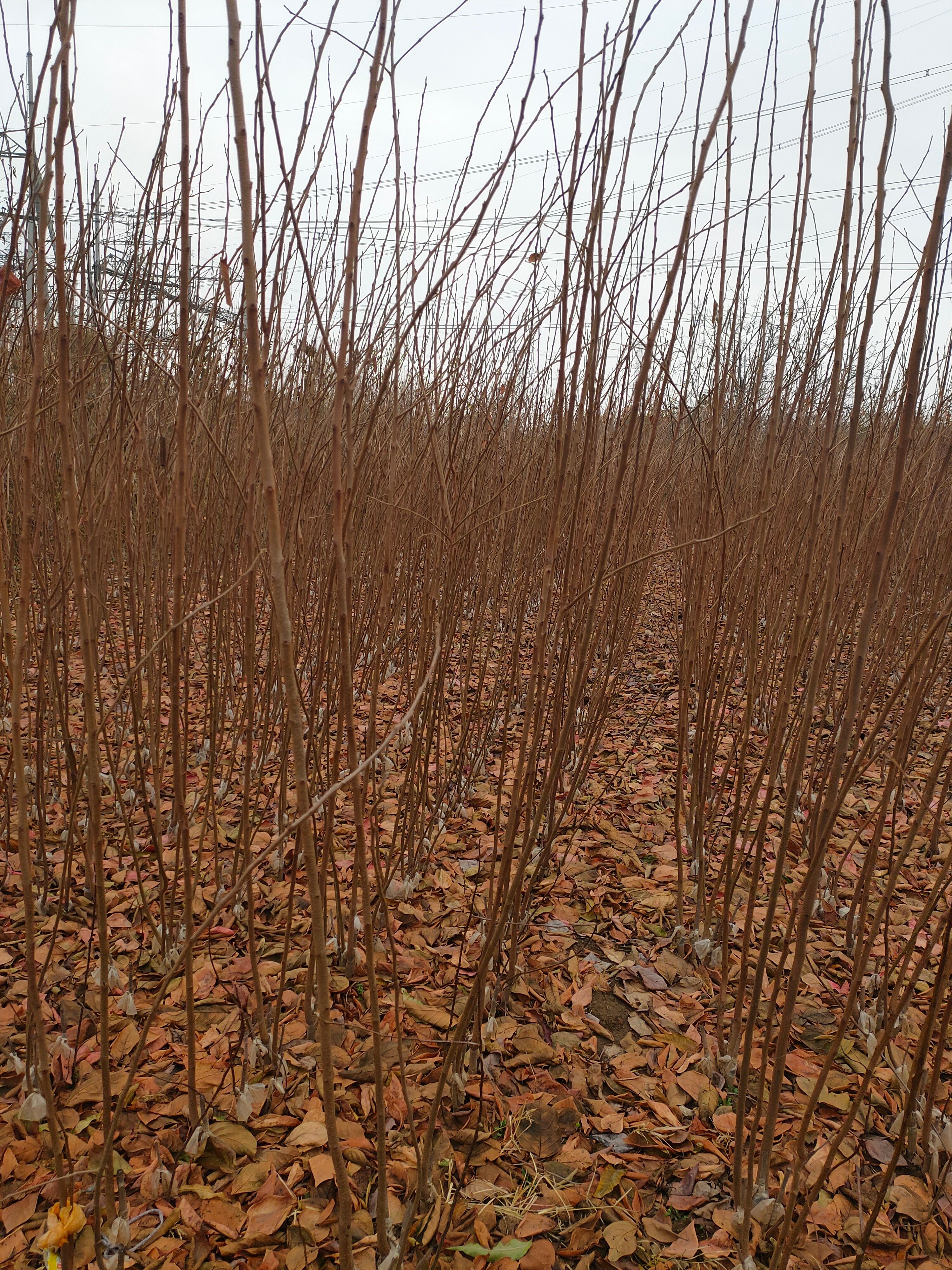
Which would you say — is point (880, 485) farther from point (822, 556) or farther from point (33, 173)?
point (33, 173)

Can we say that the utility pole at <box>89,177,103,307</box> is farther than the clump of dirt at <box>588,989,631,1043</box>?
No

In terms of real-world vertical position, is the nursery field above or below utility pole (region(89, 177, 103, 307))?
below

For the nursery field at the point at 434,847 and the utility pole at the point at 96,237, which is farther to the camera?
the utility pole at the point at 96,237

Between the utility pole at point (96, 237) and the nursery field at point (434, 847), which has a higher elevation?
the utility pole at point (96, 237)

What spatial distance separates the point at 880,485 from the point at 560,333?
210cm

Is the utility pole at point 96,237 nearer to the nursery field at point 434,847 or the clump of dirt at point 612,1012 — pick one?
the nursery field at point 434,847

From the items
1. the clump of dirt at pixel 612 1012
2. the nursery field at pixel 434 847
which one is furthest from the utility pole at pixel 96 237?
the clump of dirt at pixel 612 1012

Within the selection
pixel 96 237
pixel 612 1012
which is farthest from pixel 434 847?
pixel 96 237

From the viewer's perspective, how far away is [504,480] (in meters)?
2.40

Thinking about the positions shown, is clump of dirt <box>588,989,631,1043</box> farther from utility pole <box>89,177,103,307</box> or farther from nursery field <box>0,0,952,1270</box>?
utility pole <box>89,177,103,307</box>

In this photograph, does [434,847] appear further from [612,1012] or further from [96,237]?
[96,237]

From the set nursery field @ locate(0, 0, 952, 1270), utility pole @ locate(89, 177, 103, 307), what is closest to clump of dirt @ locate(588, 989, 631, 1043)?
nursery field @ locate(0, 0, 952, 1270)

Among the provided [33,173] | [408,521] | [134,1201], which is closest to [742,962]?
[134,1201]

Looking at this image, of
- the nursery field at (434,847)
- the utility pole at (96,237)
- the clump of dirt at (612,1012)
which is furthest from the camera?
the clump of dirt at (612,1012)
